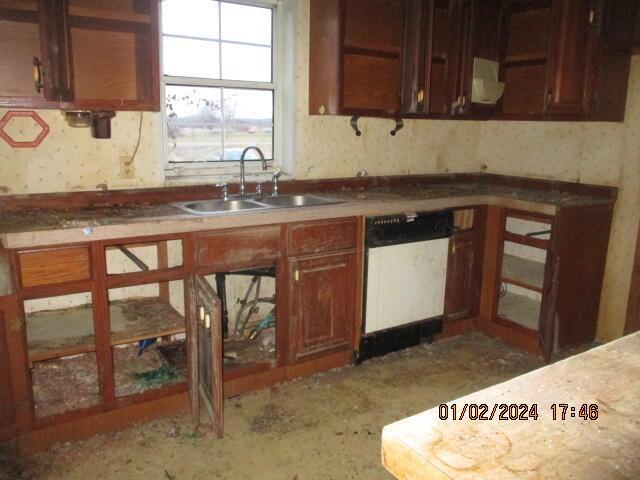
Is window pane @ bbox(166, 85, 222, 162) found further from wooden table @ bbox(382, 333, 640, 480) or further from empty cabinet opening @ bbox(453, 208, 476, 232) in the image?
wooden table @ bbox(382, 333, 640, 480)

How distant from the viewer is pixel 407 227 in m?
2.98

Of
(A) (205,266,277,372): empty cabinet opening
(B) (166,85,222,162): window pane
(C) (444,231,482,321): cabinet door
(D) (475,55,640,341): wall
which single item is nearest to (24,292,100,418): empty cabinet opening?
(A) (205,266,277,372): empty cabinet opening

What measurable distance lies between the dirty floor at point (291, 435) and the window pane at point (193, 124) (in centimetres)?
144

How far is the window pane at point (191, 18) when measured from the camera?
278 centimetres

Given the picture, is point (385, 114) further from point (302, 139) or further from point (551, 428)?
point (551, 428)

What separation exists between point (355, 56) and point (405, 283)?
4.61ft

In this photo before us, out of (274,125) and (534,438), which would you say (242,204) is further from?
(534,438)

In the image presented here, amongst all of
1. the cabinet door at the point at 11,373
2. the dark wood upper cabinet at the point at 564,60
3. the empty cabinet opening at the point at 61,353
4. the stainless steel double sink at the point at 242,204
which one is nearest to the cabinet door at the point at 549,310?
the dark wood upper cabinet at the point at 564,60

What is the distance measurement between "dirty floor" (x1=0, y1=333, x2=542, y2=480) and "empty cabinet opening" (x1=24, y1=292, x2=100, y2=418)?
21 cm

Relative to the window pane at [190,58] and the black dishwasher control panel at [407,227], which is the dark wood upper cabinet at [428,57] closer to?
the black dishwasher control panel at [407,227]

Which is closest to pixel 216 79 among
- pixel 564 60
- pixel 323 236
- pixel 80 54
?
pixel 80 54

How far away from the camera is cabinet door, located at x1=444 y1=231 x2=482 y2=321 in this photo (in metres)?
3.28

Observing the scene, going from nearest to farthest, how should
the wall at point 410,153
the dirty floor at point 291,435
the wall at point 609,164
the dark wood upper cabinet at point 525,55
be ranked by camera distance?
1. the dirty floor at point 291,435
2. the wall at point 410,153
3. the wall at point 609,164
4. the dark wood upper cabinet at point 525,55

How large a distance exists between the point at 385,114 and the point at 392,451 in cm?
267
